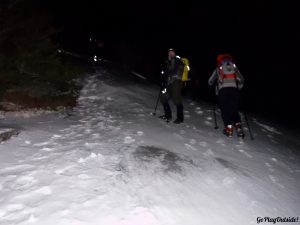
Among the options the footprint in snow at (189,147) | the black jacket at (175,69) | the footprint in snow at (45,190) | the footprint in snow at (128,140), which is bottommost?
the footprint in snow at (189,147)

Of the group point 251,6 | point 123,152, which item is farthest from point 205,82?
point 123,152

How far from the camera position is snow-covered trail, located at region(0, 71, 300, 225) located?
16.5 ft

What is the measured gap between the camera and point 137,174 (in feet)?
20.9

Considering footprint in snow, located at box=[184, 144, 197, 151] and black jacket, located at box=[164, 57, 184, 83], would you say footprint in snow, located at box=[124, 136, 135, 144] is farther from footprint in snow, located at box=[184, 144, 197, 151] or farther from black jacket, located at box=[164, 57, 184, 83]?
black jacket, located at box=[164, 57, 184, 83]

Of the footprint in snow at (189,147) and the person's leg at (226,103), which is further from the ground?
the person's leg at (226,103)

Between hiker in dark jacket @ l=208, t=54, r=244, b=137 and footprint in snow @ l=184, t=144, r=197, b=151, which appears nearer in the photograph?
footprint in snow @ l=184, t=144, r=197, b=151

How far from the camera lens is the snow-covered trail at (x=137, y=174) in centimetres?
502

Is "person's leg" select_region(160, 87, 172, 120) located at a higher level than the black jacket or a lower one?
lower

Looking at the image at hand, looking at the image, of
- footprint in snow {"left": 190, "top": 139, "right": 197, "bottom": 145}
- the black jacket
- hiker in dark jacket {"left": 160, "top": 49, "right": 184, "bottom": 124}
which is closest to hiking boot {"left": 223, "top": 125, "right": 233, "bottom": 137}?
footprint in snow {"left": 190, "top": 139, "right": 197, "bottom": 145}

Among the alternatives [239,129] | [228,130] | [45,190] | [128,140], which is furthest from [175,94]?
[45,190]

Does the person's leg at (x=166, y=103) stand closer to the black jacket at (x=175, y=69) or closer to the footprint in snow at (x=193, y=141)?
the black jacket at (x=175, y=69)

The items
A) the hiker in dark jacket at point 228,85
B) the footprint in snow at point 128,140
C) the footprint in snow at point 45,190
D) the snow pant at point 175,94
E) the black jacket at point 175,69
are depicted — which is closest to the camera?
the footprint in snow at point 45,190

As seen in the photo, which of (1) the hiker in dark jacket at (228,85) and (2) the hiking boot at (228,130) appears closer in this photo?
(1) the hiker in dark jacket at (228,85)

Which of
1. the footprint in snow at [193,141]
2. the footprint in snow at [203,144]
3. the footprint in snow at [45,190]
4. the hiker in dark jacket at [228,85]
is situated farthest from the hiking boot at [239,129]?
the footprint in snow at [45,190]
